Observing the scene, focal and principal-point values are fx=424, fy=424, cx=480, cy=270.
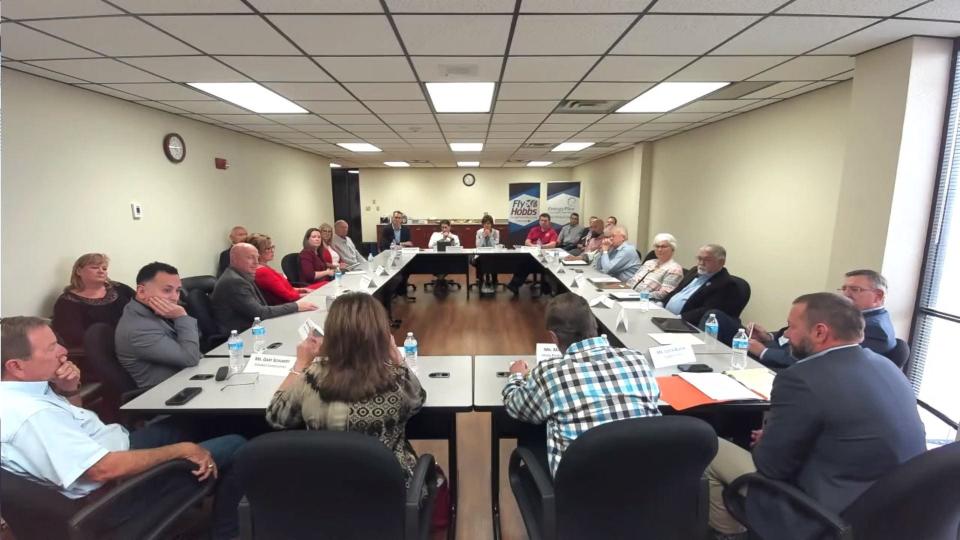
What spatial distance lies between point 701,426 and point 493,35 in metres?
2.01

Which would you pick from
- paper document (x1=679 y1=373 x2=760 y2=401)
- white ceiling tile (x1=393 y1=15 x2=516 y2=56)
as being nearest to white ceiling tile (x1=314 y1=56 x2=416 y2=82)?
white ceiling tile (x1=393 y1=15 x2=516 y2=56)

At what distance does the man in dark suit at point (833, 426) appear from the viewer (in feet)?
4.04

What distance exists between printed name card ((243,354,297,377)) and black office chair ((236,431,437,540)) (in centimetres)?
90

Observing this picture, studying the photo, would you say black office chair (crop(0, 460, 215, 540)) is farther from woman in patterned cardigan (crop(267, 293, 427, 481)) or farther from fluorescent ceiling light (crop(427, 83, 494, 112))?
fluorescent ceiling light (crop(427, 83, 494, 112))

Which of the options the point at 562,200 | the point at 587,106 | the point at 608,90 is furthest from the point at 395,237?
the point at 608,90

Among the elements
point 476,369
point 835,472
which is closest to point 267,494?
point 476,369

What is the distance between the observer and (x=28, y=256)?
2.90m

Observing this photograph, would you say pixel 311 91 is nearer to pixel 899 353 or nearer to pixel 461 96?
pixel 461 96

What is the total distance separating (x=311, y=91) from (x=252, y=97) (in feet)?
2.07

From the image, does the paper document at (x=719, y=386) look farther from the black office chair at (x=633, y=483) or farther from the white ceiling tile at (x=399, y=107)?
the white ceiling tile at (x=399, y=107)

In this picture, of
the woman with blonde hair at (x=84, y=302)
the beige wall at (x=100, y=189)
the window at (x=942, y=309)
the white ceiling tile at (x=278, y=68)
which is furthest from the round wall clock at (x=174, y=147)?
the window at (x=942, y=309)

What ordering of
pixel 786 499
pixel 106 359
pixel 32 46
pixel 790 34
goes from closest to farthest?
pixel 786 499
pixel 106 359
pixel 790 34
pixel 32 46

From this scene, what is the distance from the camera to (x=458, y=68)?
2750 mm

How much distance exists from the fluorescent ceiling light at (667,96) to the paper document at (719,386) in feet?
7.52
